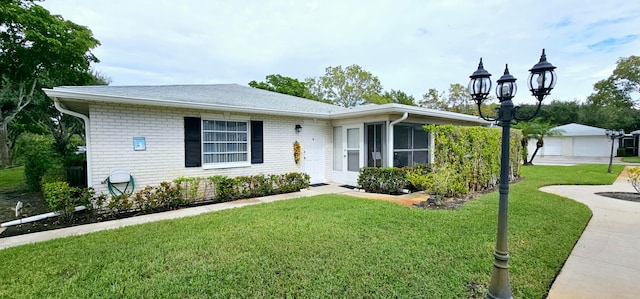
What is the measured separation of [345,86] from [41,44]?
25.0m

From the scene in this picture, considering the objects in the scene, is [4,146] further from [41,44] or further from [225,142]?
[225,142]

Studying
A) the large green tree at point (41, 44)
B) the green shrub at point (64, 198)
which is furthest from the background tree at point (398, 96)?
the green shrub at point (64, 198)

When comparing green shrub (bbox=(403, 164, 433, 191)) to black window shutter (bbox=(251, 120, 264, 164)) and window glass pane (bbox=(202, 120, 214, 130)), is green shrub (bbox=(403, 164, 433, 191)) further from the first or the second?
window glass pane (bbox=(202, 120, 214, 130))

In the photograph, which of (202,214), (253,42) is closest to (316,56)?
(253,42)

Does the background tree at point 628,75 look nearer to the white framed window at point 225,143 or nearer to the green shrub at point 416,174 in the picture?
the green shrub at point 416,174

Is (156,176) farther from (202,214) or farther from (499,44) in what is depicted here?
(499,44)

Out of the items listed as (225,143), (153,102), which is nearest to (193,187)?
(225,143)

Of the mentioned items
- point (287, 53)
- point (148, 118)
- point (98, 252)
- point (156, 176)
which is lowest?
point (98, 252)

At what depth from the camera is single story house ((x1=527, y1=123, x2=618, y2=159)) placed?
24750 millimetres

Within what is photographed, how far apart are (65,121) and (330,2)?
75.6 ft

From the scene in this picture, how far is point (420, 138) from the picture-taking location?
9.85 metres

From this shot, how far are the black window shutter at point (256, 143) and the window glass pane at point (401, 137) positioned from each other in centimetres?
407

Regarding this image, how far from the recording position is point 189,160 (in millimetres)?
7098

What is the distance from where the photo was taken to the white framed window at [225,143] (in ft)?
24.4
